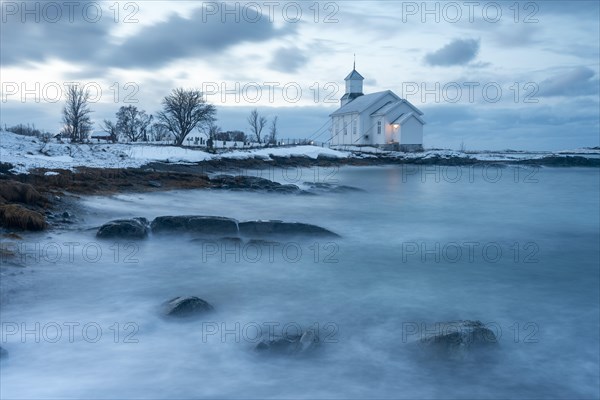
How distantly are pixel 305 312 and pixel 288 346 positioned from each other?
1811mm

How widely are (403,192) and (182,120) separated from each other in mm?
34192

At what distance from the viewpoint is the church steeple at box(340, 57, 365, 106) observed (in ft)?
226

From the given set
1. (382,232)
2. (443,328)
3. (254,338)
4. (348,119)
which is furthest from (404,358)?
(348,119)

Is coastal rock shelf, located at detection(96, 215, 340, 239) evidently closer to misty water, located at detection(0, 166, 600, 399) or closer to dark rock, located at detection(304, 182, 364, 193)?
misty water, located at detection(0, 166, 600, 399)

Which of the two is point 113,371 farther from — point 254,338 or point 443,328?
point 443,328

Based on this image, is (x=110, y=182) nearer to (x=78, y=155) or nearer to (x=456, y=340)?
(x=78, y=155)

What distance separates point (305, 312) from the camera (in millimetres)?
7992

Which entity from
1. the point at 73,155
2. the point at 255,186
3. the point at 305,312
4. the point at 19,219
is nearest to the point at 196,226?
the point at 19,219

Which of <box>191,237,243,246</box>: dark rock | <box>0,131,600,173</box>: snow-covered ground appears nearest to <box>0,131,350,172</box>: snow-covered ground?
<box>0,131,600,173</box>: snow-covered ground

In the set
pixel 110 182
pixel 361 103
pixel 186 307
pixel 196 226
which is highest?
pixel 361 103

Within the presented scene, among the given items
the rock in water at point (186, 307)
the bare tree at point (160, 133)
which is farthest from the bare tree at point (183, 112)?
the rock in water at point (186, 307)

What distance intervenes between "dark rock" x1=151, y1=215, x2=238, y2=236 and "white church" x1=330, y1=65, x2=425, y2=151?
1860 inches

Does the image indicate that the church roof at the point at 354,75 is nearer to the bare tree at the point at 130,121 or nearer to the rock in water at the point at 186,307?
the bare tree at the point at 130,121

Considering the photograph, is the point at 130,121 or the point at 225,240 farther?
the point at 130,121
